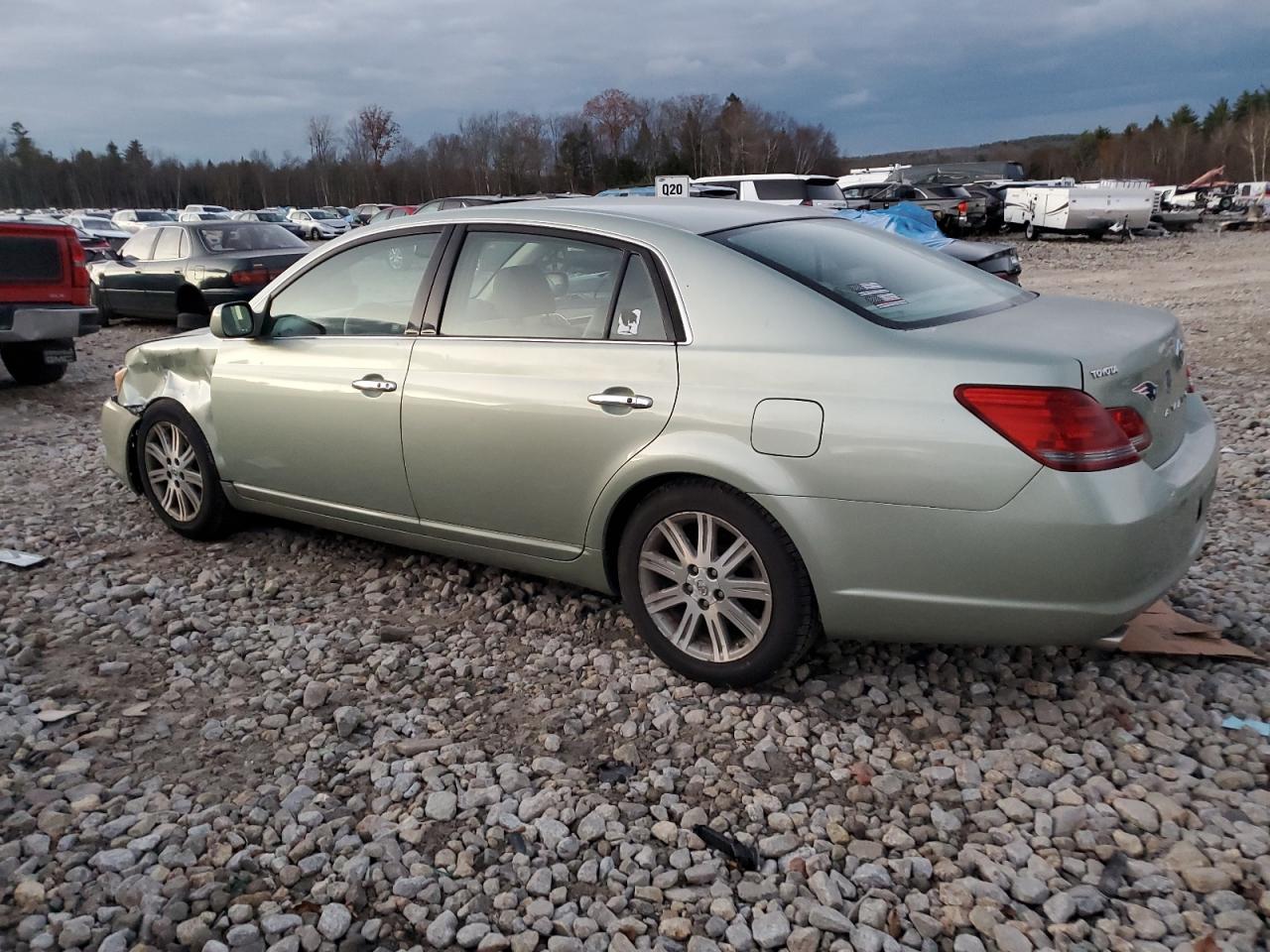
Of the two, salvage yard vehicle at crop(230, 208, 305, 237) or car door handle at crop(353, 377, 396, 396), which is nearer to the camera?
car door handle at crop(353, 377, 396, 396)

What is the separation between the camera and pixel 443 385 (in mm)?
3936

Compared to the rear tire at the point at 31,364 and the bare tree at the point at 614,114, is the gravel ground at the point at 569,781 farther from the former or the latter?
the bare tree at the point at 614,114

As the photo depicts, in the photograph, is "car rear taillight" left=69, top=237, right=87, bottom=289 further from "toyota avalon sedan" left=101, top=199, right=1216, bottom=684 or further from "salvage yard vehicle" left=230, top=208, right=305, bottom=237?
"salvage yard vehicle" left=230, top=208, right=305, bottom=237

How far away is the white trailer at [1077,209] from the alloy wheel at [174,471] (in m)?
25.1

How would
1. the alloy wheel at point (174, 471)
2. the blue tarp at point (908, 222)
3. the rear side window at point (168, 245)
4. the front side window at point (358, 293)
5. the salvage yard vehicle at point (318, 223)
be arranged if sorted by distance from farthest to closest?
the salvage yard vehicle at point (318, 223), the rear side window at point (168, 245), the blue tarp at point (908, 222), the alloy wheel at point (174, 471), the front side window at point (358, 293)

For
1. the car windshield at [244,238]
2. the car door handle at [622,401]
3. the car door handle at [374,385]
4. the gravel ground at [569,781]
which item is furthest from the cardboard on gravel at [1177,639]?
the car windshield at [244,238]

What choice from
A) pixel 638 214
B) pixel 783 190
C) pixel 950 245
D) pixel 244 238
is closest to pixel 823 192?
pixel 783 190

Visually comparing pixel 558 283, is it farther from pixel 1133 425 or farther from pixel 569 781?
pixel 1133 425

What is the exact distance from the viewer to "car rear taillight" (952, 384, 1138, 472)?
9.23ft

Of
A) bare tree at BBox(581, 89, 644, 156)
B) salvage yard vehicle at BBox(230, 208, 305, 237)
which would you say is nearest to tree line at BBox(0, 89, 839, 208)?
bare tree at BBox(581, 89, 644, 156)

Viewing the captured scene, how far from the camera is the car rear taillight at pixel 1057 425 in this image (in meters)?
2.81

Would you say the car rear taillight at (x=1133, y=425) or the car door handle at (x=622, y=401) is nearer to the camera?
the car rear taillight at (x=1133, y=425)

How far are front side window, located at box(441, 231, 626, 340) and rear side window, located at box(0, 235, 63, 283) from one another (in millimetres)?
6781

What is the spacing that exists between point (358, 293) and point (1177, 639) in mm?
3500
